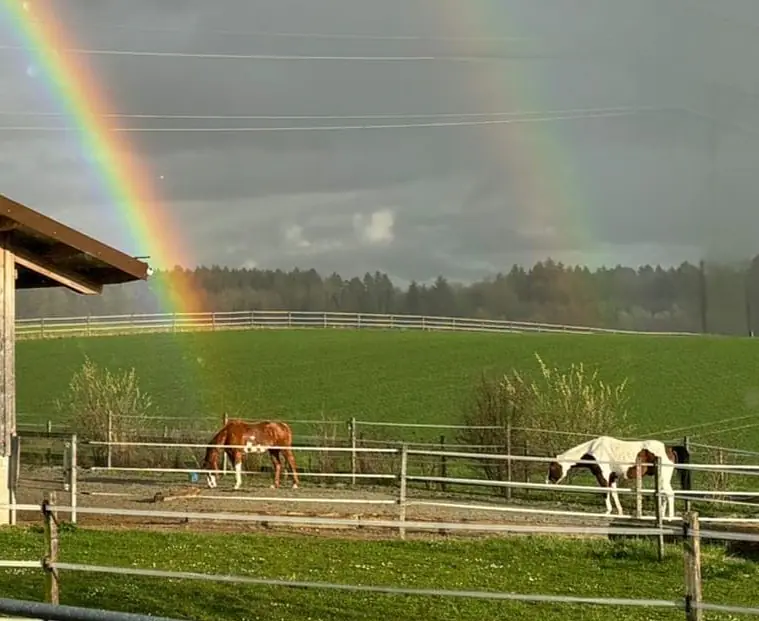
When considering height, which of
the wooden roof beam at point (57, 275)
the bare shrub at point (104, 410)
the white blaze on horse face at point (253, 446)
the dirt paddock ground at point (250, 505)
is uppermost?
the wooden roof beam at point (57, 275)

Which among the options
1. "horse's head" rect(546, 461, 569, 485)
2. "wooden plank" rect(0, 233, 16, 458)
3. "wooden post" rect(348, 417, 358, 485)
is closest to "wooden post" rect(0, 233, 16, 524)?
"wooden plank" rect(0, 233, 16, 458)

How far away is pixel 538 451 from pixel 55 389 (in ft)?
85.7

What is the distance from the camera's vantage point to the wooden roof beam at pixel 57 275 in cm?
1484

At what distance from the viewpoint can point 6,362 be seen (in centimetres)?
1442

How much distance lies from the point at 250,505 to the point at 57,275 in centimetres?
458

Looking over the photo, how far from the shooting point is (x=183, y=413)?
125ft

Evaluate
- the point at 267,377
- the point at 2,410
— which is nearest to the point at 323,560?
the point at 2,410

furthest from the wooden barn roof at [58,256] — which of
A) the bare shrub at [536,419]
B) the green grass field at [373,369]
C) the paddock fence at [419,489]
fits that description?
the green grass field at [373,369]

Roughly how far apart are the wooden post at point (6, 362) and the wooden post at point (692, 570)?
10146mm

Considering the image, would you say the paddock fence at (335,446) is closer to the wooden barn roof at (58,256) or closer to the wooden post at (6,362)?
the wooden barn roof at (58,256)

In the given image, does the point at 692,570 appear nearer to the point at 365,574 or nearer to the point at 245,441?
the point at 365,574

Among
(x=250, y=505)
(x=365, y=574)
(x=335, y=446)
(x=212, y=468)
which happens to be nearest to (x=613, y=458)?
(x=250, y=505)

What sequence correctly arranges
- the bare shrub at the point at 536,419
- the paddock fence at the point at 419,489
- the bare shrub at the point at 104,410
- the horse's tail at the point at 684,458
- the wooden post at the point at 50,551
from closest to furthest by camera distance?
the wooden post at the point at 50,551 < the paddock fence at the point at 419,489 < the horse's tail at the point at 684,458 < the bare shrub at the point at 536,419 < the bare shrub at the point at 104,410

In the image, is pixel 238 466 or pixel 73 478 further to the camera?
pixel 238 466
